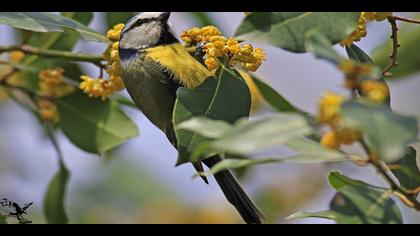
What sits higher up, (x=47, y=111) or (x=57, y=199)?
(x=47, y=111)

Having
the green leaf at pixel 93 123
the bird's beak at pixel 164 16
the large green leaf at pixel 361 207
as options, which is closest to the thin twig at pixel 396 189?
the large green leaf at pixel 361 207

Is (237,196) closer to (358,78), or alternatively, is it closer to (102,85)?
(102,85)

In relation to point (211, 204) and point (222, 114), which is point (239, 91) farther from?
point (211, 204)

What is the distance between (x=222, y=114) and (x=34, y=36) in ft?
5.40

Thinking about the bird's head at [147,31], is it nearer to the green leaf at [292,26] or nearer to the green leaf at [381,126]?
the green leaf at [292,26]

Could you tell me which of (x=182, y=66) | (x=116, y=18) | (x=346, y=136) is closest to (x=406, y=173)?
(x=346, y=136)

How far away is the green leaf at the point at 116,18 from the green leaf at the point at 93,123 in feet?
1.12

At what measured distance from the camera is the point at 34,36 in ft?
11.3

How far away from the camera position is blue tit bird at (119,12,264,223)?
8.89 feet

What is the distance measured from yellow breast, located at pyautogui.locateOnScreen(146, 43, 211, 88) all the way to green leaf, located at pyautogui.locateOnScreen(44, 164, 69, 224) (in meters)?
0.88

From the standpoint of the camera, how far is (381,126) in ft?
4.46

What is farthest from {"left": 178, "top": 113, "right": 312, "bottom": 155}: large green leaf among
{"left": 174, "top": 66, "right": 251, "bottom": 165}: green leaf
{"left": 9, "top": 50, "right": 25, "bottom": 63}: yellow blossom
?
{"left": 9, "top": 50, "right": 25, "bottom": 63}: yellow blossom

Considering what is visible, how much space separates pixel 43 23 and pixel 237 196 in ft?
3.03

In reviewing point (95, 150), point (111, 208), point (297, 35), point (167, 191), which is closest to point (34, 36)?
point (95, 150)
